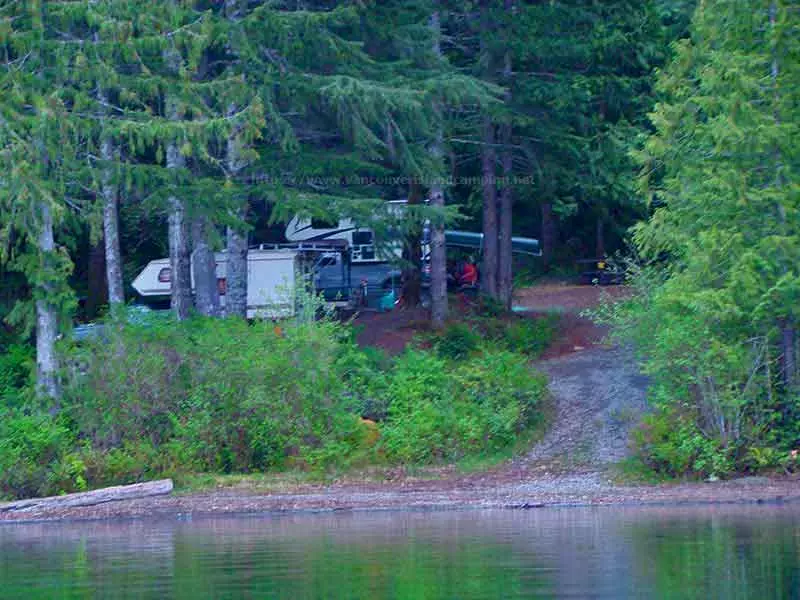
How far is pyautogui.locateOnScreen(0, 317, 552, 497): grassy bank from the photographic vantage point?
24500mm

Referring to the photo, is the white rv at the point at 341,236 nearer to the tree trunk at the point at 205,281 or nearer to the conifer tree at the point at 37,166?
the tree trunk at the point at 205,281

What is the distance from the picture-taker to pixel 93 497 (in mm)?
22891

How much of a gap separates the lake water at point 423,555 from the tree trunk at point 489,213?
49.1 ft

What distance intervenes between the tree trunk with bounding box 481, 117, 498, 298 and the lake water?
14976 mm

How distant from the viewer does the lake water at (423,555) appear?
1354 centimetres

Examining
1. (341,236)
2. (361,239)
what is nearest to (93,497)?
(361,239)

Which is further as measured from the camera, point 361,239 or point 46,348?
point 361,239

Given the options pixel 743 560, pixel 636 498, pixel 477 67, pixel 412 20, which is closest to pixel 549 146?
pixel 477 67

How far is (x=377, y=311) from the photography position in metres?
35.9

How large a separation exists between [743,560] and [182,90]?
50.0 ft

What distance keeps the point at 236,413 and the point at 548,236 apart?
963 inches

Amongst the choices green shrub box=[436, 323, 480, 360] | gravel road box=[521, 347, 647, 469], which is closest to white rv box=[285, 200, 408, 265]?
green shrub box=[436, 323, 480, 360]

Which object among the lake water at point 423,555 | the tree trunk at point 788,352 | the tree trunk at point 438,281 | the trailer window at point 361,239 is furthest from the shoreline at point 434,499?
the trailer window at point 361,239

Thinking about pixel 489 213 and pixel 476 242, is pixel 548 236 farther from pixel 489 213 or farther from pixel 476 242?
pixel 489 213
